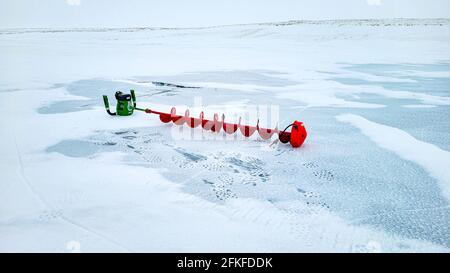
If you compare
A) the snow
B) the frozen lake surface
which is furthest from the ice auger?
the snow

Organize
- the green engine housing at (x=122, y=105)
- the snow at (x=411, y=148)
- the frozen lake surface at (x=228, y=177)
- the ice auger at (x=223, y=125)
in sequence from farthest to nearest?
the green engine housing at (x=122, y=105)
the ice auger at (x=223, y=125)
the snow at (x=411, y=148)
the frozen lake surface at (x=228, y=177)

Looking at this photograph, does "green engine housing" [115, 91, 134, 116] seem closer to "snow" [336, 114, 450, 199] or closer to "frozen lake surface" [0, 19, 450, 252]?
"frozen lake surface" [0, 19, 450, 252]

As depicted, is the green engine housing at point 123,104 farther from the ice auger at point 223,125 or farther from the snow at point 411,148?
the snow at point 411,148

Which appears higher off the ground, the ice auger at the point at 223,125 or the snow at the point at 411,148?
the ice auger at the point at 223,125

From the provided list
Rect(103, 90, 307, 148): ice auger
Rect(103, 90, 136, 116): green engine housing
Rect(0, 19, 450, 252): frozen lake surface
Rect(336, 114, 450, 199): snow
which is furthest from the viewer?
Rect(103, 90, 136, 116): green engine housing

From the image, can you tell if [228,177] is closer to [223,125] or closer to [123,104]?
[223,125]

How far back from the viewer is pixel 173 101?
21.7 ft

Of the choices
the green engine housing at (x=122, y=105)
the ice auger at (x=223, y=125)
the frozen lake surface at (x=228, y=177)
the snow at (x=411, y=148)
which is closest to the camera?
the frozen lake surface at (x=228, y=177)

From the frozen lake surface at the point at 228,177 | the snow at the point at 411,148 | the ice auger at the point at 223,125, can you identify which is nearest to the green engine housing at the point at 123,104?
the ice auger at the point at 223,125

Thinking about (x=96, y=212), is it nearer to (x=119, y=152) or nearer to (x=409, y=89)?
(x=119, y=152)

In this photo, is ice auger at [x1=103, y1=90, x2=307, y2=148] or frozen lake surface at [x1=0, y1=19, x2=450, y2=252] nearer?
frozen lake surface at [x1=0, y1=19, x2=450, y2=252]

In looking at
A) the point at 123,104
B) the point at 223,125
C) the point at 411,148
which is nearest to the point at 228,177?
the point at 223,125

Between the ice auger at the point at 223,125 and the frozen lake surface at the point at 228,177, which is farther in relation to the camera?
the ice auger at the point at 223,125
